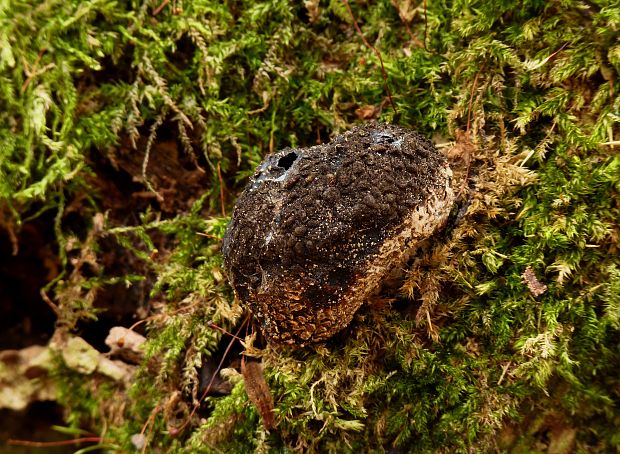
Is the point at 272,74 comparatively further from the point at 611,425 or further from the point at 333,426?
the point at 611,425

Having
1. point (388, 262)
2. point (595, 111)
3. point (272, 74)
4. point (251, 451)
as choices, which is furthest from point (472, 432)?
point (272, 74)

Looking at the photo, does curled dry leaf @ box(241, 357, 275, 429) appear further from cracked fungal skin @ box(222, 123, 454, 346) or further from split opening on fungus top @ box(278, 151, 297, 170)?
split opening on fungus top @ box(278, 151, 297, 170)

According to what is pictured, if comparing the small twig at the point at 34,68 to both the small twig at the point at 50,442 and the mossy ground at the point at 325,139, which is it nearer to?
the mossy ground at the point at 325,139

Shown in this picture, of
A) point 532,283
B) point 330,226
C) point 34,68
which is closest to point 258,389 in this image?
point 330,226

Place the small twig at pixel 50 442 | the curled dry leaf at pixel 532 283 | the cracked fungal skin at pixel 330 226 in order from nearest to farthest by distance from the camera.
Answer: the cracked fungal skin at pixel 330 226 < the curled dry leaf at pixel 532 283 < the small twig at pixel 50 442

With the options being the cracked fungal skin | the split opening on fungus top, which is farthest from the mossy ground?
the split opening on fungus top

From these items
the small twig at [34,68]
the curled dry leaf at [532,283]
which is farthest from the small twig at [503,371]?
the small twig at [34,68]
